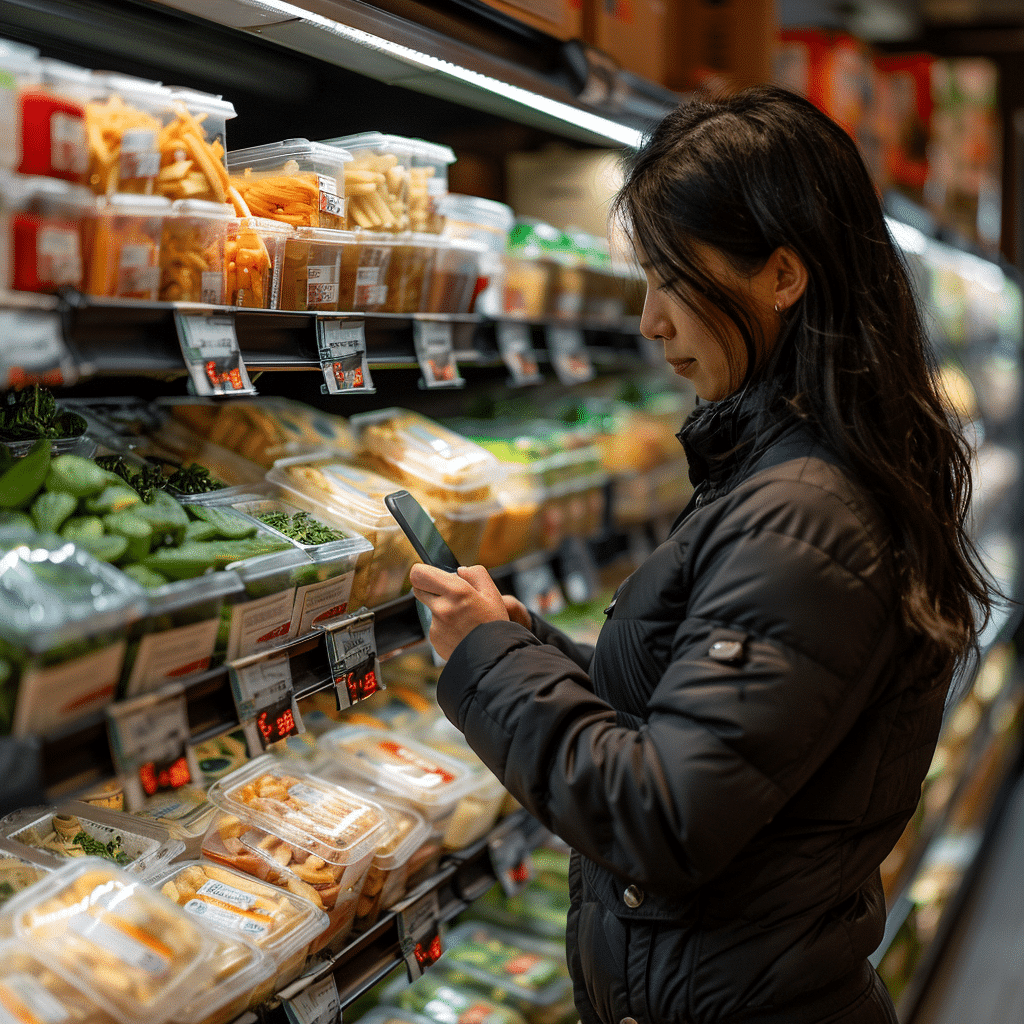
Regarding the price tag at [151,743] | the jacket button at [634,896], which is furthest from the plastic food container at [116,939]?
the jacket button at [634,896]

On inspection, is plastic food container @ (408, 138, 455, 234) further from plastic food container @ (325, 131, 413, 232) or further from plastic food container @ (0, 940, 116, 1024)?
plastic food container @ (0, 940, 116, 1024)

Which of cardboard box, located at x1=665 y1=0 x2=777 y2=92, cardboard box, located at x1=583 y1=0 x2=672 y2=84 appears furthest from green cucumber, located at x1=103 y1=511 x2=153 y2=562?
cardboard box, located at x1=665 y1=0 x2=777 y2=92

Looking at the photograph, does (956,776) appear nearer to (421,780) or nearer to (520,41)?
(421,780)

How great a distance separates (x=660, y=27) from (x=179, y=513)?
1.76 metres

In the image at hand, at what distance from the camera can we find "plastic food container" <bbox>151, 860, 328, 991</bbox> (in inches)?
50.1

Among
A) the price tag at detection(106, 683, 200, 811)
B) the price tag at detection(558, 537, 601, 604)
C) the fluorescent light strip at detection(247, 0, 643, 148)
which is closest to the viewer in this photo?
the price tag at detection(106, 683, 200, 811)

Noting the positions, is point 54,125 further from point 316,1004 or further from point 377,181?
point 316,1004

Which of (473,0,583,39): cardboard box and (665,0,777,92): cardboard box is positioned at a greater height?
(665,0,777,92): cardboard box

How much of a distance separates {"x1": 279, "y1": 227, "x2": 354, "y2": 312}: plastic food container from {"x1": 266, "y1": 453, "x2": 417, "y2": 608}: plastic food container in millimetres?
279

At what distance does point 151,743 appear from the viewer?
3.45ft

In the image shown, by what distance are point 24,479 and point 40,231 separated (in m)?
0.29

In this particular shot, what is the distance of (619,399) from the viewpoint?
9.53ft

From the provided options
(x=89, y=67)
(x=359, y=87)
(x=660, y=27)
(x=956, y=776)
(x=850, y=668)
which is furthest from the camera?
(x=956, y=776)

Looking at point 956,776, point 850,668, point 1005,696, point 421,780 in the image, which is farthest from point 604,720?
point 1005,696
